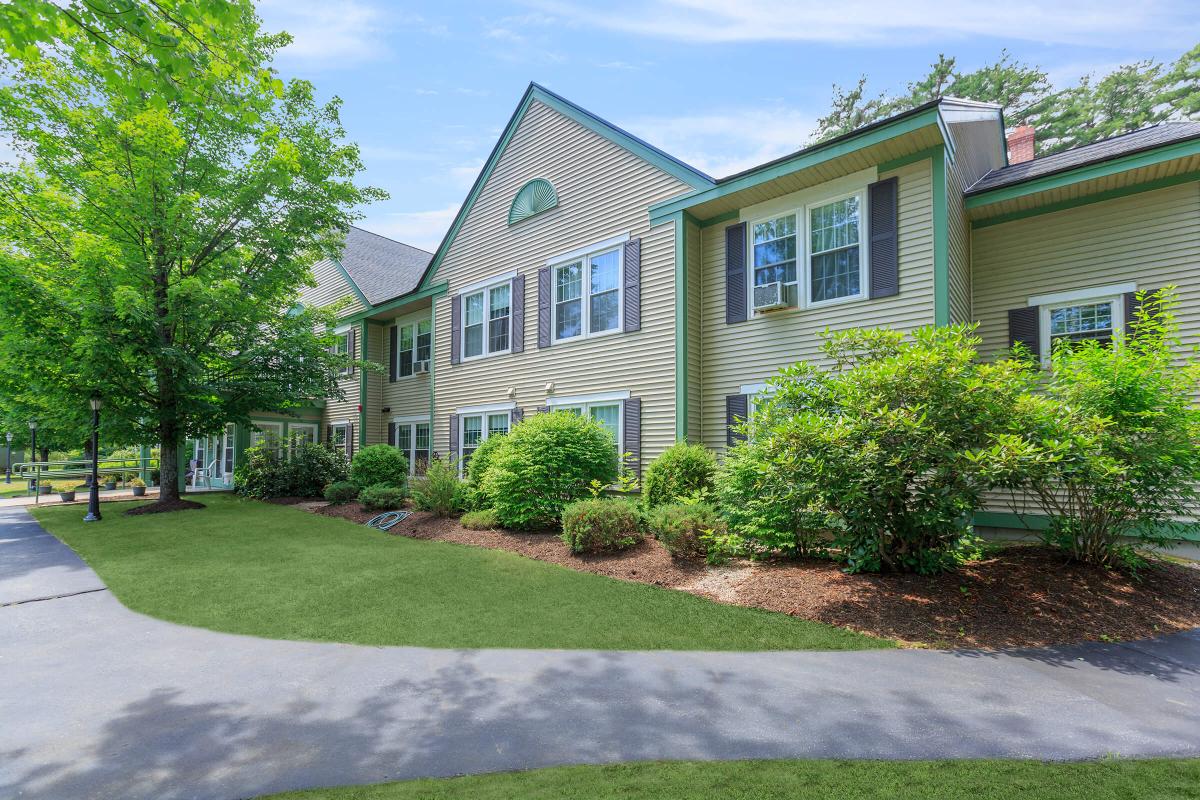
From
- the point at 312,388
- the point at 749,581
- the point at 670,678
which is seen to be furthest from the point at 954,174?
the point at 312,388

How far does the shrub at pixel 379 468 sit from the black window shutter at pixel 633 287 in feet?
24.8

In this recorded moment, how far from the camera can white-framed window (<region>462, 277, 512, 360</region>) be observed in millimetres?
14625

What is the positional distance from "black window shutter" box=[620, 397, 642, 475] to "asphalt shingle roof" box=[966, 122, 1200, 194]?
22.1ft

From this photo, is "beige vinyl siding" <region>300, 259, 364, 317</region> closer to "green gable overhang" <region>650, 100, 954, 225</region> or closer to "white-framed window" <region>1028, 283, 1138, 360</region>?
"green gable overhang" <region>650, 100, 954, 225</region>

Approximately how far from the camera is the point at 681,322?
11.0 m

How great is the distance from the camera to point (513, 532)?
10.2 metres

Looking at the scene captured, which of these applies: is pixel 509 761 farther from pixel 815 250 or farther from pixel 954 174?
pixel 954 174

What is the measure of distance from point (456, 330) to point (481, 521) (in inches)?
269

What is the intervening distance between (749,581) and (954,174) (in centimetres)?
741

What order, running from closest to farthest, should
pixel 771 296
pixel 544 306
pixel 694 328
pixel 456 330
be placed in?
1. pixel 771 296
2. pixel 694 328
3. pixel 544 306
4. pixel 456 330

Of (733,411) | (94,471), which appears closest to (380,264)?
(94,471)

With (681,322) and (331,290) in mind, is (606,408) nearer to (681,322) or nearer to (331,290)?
(681,322)

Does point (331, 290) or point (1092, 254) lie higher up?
point (331, 290)

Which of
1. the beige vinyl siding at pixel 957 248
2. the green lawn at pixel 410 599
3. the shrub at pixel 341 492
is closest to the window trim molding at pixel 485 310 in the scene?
the shrub at pixel 341 492
